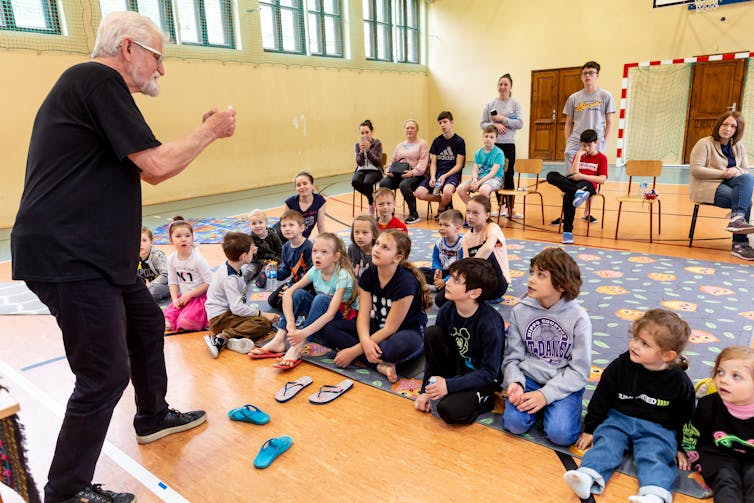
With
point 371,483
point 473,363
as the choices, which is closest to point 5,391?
point 371,483

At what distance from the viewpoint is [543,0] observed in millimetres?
11508

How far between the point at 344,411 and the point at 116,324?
1088 millimetres

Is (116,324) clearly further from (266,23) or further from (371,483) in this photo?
(266,23)

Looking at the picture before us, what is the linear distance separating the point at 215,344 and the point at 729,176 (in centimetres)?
454

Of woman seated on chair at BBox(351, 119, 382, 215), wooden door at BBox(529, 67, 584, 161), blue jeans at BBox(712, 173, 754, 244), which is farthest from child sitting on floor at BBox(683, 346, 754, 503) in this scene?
wooden door at BBox(529, 67, 584, 161)

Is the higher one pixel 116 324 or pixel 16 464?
pixel 116 324

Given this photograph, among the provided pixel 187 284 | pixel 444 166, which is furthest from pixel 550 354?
pixel 444 166

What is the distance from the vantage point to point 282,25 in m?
10.5

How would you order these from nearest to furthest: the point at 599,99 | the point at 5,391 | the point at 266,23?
the point at 5,391 → the point at 599,99 → the point at 266,23

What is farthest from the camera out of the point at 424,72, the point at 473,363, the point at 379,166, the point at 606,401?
the point at 424,72

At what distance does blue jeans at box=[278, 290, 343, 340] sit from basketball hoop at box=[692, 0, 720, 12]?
10596 millimetres

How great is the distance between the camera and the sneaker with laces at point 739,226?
4324 millimetres

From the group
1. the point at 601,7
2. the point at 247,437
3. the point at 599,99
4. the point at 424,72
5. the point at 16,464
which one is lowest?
the point at 247,437

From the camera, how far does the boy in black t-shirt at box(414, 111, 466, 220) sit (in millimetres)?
6250
